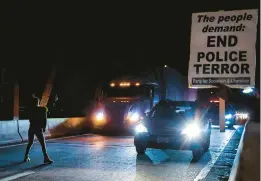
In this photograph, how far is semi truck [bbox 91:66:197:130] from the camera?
21391 millimetres

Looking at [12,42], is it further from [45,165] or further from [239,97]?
[239,97]

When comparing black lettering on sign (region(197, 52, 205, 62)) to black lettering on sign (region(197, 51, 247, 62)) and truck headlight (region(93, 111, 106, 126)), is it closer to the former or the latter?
black lettering on sign (region(197, 51, 247, 62))

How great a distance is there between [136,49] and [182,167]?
25.2 meters

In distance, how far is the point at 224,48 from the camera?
625cm

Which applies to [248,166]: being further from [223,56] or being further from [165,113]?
[165,113]

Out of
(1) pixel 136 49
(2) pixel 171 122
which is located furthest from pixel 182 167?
(1) pixel 136 49

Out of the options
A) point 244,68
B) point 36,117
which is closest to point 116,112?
point 36,117

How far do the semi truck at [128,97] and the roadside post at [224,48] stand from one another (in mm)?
14972

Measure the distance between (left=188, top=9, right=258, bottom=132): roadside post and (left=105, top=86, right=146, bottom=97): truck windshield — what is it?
15.7 meters

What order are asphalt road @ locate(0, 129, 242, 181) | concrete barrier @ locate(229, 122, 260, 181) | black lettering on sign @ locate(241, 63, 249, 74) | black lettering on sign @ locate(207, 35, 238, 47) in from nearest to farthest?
concrete barrier @ locate(229, 122, 260, 181) < black lettering on sign @ locate(241, 63, 249, 74) < black lettering on sign @ locate(207, 35, 238, 47) < asphalt road @ locate(0, 129, 242, 181)

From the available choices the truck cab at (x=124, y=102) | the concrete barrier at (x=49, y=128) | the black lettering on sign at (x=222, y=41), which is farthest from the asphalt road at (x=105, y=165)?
the truck cab at (x=124, y=102)

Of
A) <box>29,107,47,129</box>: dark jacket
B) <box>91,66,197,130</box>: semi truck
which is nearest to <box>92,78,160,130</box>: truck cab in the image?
<box>91,66,197,130</box>: semi truck

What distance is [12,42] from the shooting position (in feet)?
88.9

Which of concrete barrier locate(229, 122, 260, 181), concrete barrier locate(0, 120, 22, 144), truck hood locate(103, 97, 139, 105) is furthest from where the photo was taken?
truck hood locate(103, 97, 139, 105)
